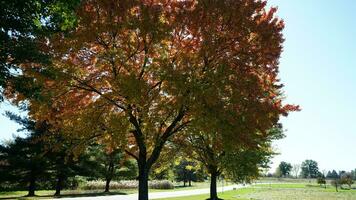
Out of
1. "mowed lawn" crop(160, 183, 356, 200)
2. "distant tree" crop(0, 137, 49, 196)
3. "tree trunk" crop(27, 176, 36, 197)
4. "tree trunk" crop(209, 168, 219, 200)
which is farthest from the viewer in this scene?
"mowed lawn" crop(160, 183, 356, 200)

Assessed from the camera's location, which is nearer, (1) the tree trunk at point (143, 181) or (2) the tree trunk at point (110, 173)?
(1) the tree trunk at point (143, 181)

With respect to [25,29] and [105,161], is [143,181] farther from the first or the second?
[105,161]

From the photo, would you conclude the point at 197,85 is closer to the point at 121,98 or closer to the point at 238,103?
the point at 238,103

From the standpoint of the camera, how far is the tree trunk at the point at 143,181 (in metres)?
20.0

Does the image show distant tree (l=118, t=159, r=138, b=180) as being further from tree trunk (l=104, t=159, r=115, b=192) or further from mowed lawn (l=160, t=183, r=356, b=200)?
mowed lawn (l=160, t=183, r=356, b=200)

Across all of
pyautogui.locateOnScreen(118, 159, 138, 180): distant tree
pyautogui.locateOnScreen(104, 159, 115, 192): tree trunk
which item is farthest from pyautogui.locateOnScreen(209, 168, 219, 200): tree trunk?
pyautogui.locateOnScreen(118, 159, 138, 180): distant tree

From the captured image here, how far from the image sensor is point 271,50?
16797mm

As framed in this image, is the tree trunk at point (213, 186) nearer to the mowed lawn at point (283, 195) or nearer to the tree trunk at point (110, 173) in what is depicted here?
the mowed lawn at point (283, 195)

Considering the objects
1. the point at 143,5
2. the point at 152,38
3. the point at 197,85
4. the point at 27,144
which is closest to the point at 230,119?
the point at 197,85

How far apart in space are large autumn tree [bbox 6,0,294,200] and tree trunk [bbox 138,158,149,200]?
11.8 feet

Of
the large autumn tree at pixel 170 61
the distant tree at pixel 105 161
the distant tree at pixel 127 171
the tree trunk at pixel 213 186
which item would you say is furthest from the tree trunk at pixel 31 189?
the large autumn tree at pixel 170 61

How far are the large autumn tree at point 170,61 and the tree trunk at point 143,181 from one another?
3.61m

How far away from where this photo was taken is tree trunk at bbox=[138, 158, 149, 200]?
65.5ft

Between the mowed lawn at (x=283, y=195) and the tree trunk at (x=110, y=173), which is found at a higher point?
the tree trunk at (x=110, y=173)
